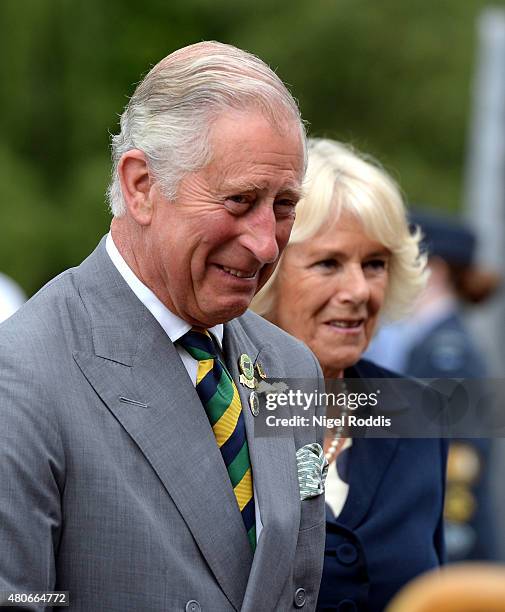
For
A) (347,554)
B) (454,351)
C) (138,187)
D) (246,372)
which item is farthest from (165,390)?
(454,351)

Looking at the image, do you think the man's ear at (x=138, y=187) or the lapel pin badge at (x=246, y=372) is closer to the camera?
the man's ear at (x=138, y=187)

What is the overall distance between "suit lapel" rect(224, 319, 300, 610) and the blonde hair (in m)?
0.75

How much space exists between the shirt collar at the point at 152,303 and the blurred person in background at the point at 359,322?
2.85ft

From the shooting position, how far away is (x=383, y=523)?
10.5 ft

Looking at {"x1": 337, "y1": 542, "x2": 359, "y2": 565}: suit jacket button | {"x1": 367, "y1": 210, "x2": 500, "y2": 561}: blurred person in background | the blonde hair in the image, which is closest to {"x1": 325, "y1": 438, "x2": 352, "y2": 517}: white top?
{"x1": 337, "y1": 542, "x2": 359, "y2": 565}: suit jacket button

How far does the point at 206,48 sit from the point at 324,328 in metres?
1.07

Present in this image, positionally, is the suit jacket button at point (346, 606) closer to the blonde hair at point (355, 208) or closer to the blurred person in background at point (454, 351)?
the blonde hair at point (355, 208)

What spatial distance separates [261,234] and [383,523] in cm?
107

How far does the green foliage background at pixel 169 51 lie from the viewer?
36.7 feet

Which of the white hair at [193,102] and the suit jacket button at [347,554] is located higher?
the white hair at [193,102]

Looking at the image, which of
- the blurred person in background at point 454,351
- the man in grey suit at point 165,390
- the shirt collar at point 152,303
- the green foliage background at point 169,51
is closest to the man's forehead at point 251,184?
the man in grey suit at point 165,390

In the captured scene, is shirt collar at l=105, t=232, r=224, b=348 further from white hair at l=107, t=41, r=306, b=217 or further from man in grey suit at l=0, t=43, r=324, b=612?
white hair at l=107, t=41, r=306, b=217

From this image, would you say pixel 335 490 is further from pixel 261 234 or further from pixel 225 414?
pixel 261 234

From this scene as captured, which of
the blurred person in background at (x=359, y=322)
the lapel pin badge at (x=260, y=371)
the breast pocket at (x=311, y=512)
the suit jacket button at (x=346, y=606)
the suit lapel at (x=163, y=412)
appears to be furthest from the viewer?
the blurred person in background at (x=359, y=322)
